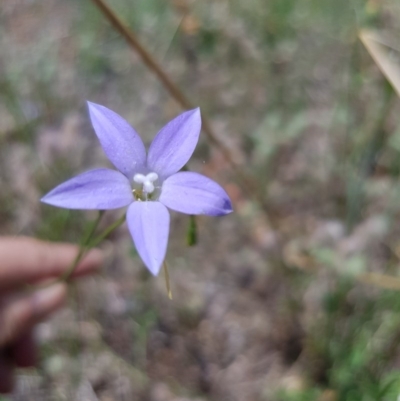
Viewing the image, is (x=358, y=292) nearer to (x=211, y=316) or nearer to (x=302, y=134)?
(x=211, y=316)

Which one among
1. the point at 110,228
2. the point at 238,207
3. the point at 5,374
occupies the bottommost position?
the point at 5,374

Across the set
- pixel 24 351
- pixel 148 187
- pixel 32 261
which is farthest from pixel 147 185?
pixel 24 351

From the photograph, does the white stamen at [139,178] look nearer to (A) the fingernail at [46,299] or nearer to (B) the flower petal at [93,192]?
(B) the flower petal at [93,192]

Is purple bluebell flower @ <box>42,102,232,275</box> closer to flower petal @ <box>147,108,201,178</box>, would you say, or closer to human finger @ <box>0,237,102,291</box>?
flower petal @ <box>147,108,201,178</box>

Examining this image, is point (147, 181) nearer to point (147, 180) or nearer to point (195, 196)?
point (147, 180)

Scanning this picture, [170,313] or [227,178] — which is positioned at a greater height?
[227,178]

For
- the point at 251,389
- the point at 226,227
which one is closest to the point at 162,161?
the point at 226,227

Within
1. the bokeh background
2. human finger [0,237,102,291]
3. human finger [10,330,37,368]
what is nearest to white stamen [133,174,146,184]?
human finger [0,237,102,291]

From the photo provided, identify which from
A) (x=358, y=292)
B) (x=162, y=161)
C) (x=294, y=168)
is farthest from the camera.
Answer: (x=294, y=168)
